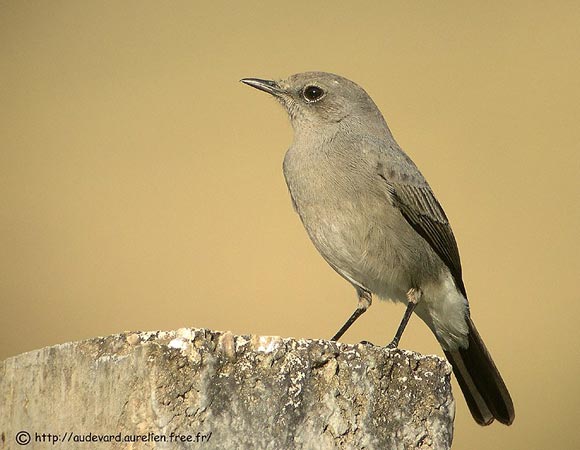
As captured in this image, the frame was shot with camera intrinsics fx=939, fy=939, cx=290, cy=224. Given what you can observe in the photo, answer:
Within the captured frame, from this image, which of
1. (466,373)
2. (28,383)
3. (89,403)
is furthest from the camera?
(466,373)

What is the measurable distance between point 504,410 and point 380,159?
139cm

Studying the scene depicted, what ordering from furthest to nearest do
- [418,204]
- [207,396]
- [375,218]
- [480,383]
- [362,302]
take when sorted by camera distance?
1. [362,302]
2. [480,383]
3. [418,204]
4. [375,218]
5. [207,396]

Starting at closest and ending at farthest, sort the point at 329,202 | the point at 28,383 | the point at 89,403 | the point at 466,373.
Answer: the point at 89,403
the point at 28,383
the point at 329,202
the point at 466,373

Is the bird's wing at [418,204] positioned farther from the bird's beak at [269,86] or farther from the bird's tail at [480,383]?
the bird's beak at [269,86]

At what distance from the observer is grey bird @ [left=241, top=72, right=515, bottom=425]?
14.9 ft

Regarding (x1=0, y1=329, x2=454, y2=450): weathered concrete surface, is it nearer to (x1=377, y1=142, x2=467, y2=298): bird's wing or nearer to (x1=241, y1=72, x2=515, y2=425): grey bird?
(x1=241, y1=72, x2=515, y2=425): grey bird

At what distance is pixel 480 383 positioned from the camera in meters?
4.82

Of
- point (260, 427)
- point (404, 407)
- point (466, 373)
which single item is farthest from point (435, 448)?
point (466, 373)

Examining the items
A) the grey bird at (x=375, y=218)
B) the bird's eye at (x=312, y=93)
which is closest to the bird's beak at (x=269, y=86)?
the grey bird at (x=375, y=218)

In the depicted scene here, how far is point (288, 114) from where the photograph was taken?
521cm

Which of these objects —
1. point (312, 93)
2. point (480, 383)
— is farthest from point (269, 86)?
point (480, 383)

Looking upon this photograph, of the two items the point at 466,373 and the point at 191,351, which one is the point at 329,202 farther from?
the point at 191,351

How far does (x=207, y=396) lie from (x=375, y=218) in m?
2.31

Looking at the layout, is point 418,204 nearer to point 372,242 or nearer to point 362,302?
point 372,242
